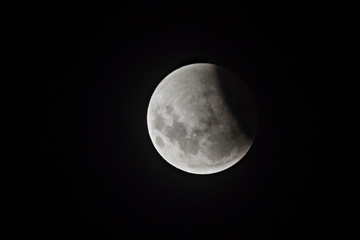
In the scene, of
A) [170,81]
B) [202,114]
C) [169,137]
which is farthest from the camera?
[170,81]

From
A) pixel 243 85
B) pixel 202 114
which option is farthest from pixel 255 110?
pixel 202 114

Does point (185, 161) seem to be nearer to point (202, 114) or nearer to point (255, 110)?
point (202, 114)

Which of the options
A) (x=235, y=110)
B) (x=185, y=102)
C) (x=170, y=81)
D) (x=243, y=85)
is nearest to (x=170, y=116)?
(x=185, y=102)

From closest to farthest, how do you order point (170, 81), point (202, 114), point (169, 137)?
point (202, 114)
point (169, 137)
point (170, 81)

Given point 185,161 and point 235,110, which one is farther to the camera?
point 185,161

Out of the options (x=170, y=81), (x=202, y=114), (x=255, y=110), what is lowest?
(x=202, y=114)

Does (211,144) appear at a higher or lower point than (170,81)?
lower
